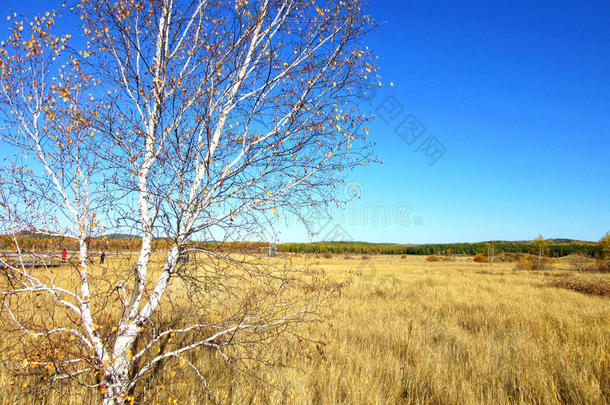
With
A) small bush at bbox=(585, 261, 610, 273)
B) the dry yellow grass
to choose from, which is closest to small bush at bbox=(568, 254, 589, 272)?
small bush at bbox=(585, 261, 610, 273)

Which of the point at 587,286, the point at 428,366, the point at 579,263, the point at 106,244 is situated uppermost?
the point at 106,244

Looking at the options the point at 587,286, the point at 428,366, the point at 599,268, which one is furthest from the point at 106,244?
the point at 599,268

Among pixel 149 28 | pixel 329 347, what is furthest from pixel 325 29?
pixel 329 347

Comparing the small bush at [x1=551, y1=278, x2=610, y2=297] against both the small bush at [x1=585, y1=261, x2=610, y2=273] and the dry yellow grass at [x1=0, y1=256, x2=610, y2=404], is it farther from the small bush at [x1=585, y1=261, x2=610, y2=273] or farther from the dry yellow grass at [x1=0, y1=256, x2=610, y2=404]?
the small bush at [x1=585, y1=261, x2=610, y2=273]

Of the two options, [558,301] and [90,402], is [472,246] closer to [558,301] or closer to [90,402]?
[558,301]

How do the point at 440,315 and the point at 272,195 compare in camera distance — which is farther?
the point at 440,315

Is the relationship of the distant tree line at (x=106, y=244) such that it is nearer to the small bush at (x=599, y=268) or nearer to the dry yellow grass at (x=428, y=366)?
the dry yellow grass at (x=428, y=366)

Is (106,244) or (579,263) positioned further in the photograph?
(579,263)

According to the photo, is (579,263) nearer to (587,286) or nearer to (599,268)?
(599,268)

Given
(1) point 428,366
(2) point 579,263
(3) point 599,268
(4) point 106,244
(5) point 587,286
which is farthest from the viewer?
(2) point 579,263

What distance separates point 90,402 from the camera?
3.07 m

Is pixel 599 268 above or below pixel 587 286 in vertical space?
below

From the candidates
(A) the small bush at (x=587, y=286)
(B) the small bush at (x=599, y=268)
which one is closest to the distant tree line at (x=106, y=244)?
(A) the small bush at (x=587, y=286)

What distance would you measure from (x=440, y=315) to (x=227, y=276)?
680cm
